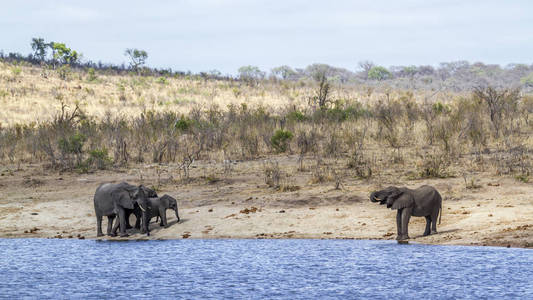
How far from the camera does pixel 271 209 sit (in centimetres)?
1789

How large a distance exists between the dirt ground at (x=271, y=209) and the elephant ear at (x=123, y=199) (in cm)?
76

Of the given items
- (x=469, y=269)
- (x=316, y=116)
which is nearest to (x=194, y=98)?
(x=316, y=116)

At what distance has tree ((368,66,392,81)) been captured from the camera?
103500 mm

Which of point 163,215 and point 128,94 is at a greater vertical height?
point 128,94

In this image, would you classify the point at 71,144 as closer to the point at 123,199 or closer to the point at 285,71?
the point at 123,199

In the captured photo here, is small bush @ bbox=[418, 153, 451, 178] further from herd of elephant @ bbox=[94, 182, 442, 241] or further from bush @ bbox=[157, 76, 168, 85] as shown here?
bush @ bbox=[157, 76, 168, 85]

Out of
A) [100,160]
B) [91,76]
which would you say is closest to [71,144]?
[100,160]

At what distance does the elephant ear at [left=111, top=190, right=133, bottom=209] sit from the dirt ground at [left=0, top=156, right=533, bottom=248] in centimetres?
76

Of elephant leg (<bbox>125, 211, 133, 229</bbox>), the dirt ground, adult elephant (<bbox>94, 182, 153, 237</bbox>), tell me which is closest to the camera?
the dirt ground

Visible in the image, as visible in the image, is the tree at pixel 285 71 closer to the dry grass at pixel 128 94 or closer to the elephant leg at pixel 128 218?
the dry grass at pixel 128 94

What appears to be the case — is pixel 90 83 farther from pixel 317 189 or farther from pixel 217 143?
pixel 317 189

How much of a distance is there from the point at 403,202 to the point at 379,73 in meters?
91.7

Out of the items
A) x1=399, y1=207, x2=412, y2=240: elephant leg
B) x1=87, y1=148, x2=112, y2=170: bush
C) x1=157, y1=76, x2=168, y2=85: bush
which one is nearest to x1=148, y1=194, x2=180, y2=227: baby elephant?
x1=399, y1=207, x2=412, y2=240: elephant leg

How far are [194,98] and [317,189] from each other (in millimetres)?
41899
